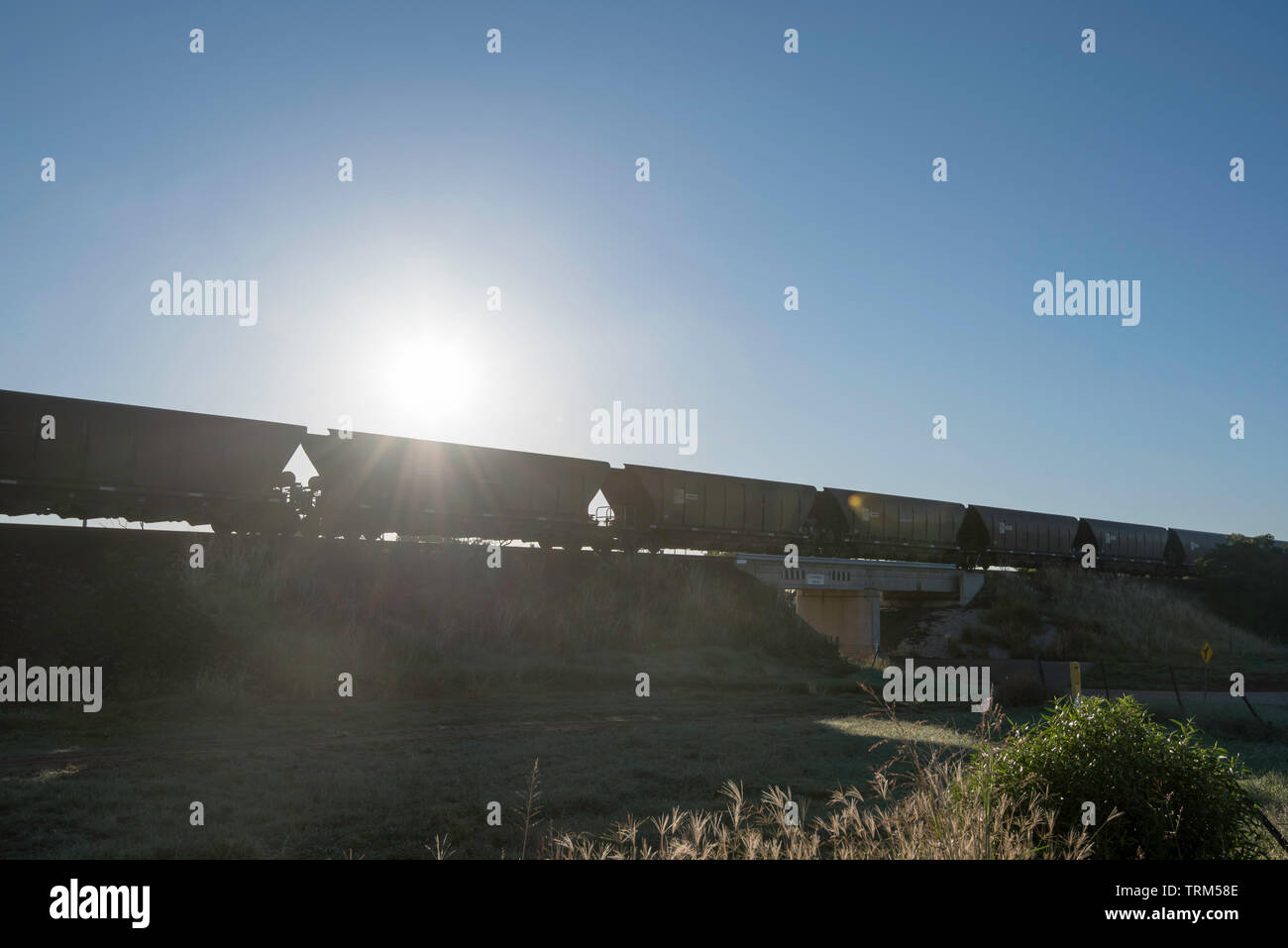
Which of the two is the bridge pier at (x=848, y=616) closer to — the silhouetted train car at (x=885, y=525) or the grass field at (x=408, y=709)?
the silhouetted train car at (x=885, y=525)

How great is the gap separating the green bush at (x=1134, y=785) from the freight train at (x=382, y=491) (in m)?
24.2

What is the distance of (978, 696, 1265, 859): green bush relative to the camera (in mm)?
6516

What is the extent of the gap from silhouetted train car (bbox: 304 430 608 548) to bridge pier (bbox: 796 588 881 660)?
53.3 ft

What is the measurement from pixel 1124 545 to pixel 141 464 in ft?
193

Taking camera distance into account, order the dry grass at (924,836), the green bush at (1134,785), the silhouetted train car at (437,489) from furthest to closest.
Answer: the silhouetted train car at (437,489)
the green bush at (1134,785)
the dry grass at (924,836)

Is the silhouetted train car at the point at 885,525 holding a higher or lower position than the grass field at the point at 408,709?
higher

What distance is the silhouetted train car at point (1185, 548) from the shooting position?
61.2 m

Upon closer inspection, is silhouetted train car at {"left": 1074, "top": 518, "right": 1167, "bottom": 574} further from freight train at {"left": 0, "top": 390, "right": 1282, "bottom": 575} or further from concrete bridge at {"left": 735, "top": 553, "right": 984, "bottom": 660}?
freight train at {"left": 0, "top": 390, "right": 1282, "bottom": 575}

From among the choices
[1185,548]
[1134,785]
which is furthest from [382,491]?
[1185,548]

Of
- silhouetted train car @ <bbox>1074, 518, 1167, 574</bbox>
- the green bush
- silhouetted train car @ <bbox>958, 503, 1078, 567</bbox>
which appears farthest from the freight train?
the green bush

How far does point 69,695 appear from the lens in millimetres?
17125

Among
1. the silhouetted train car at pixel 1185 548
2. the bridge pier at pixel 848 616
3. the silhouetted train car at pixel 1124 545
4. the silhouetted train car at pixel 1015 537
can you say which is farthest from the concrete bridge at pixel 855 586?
the silhouetted train car at pixel 1185 548
